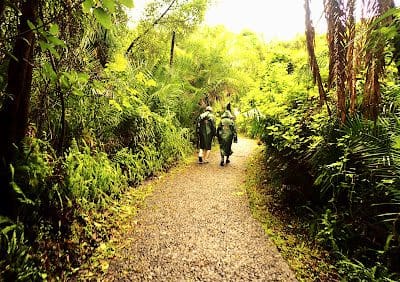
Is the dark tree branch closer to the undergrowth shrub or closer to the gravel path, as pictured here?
the undergrowth shrub

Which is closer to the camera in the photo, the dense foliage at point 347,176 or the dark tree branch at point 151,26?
the dense foliage at point 347,176

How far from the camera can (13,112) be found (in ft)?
9.31

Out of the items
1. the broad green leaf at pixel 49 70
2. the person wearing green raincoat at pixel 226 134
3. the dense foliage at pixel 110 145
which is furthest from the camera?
the person wearing green raincoat at pixel 226 134

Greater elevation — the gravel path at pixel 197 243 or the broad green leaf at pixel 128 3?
the broad green leaf at pixel 128 3

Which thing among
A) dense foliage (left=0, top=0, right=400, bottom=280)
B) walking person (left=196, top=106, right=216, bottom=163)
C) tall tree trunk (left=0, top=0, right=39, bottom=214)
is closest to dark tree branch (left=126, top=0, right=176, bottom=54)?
dense foliage (left=0, top=0, right=400, bottom=280)

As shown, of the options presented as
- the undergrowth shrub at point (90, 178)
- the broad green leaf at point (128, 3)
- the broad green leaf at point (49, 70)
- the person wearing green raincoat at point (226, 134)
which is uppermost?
the broad green leaf at point (128, 3)

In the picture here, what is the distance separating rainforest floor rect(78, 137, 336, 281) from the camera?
9.87 ft

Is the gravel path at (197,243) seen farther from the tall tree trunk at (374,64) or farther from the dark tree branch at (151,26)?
the dark tree branch at (151,26)

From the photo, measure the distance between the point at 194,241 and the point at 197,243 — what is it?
0.06 meters

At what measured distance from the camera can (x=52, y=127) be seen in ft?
12.8

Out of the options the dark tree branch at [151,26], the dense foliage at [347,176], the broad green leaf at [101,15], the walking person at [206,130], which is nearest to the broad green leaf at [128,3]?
the broad green leaf at [101,15]

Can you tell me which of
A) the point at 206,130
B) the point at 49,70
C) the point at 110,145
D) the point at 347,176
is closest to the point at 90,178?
the point at 110,145

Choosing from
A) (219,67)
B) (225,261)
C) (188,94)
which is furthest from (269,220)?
(219,67)

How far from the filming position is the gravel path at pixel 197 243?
300cm
